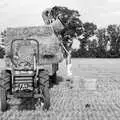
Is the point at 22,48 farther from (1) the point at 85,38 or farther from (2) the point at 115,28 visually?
(2) the point at 115,28

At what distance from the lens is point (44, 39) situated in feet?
48.0

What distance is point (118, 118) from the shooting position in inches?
340

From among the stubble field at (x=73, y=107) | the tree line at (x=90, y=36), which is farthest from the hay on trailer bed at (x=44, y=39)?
the tree line at (x=90, y=36)

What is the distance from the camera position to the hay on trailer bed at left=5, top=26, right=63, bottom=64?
566 inches

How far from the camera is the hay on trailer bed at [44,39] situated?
Answer: 1437 centimetres

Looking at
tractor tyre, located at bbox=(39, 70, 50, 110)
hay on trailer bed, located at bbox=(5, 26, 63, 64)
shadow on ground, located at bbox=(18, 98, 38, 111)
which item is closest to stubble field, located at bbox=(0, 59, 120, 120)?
shadow on ground, located at bbox=(18, 98, 38, 111)

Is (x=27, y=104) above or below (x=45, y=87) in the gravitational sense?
below

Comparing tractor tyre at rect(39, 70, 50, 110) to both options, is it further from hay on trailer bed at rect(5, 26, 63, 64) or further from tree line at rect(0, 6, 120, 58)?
tree line at rect(0, 6, 120, 58)

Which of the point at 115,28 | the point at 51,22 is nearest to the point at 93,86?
the point at 51,22

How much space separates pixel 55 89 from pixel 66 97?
240 centimetres

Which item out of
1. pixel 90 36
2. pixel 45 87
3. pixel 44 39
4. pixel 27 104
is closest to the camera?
pixel 45 87

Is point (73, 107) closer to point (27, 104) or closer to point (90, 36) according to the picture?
point (27, 104)

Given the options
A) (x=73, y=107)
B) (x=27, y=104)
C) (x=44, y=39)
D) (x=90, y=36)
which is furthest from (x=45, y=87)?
(x=90, y=36)

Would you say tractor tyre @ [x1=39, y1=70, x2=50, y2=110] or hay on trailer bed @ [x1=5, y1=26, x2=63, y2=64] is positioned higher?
hay on trailer bed @ [x1=5, y1=26, x2=63, y2=64]
